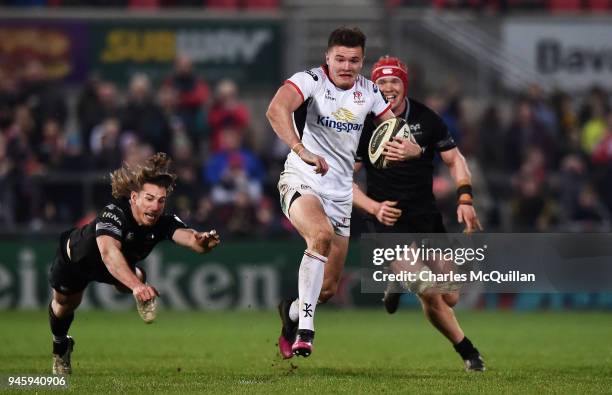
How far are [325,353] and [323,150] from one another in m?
3.62

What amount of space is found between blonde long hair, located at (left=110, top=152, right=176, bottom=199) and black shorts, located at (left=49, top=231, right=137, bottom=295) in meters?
0.73

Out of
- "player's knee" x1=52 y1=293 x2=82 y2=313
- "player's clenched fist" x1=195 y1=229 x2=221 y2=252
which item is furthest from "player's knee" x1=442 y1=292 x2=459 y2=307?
"player's knee" x1=52 y1=293 x2=82 y2=313

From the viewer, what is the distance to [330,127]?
11.5 metres

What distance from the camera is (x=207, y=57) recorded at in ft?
85.7

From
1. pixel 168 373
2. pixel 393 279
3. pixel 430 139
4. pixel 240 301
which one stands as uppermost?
pixel 430 139

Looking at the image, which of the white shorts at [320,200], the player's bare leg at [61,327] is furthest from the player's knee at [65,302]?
the white shorts at [320,200]

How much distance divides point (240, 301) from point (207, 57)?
6.54m

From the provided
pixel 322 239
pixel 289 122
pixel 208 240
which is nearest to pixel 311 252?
pixel 322 239

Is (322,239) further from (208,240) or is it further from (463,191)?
(463,191)

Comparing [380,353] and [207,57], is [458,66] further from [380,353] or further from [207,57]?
[380,353]

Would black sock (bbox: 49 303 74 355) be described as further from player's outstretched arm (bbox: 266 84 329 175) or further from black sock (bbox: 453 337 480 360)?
black sock (bbox: 453 337 480 360)

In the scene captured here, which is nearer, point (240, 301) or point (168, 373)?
point (168, 373)

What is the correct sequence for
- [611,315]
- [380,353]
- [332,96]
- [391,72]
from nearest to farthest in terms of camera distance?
[332,96], [391,72], [380,353], [611,315]

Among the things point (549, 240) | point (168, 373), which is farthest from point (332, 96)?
point (549, 240)
